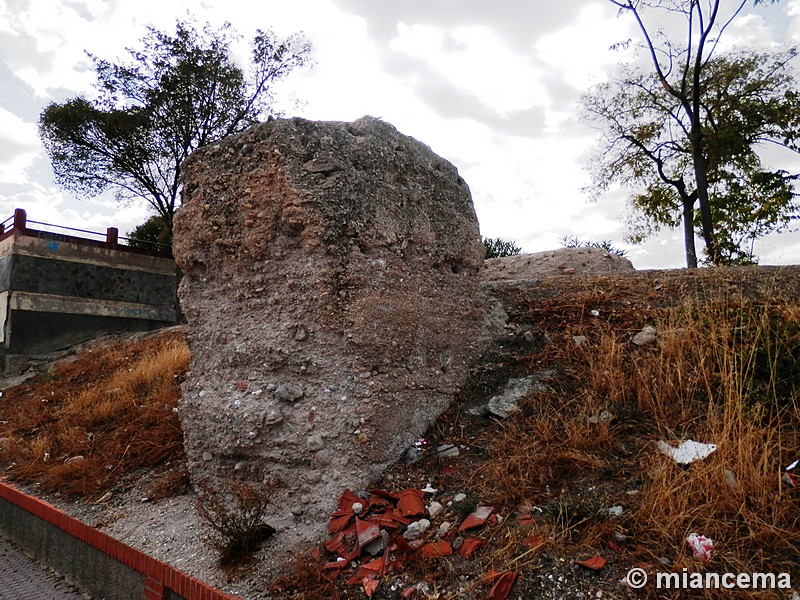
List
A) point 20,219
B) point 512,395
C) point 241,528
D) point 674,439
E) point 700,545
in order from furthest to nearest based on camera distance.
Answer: point 20,219, point 512,395, point 241,528, point 674,439, point 700,545

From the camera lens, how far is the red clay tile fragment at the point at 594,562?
2266mm

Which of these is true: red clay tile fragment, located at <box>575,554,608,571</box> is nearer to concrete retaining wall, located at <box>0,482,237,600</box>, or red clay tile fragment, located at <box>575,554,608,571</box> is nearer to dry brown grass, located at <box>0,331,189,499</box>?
concrete retaining wall, located at <box>0,482,237,600</box>

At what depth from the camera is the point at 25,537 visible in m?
4.80

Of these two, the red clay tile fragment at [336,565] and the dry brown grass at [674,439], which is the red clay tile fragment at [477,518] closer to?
the dry brown grass at [674,439]

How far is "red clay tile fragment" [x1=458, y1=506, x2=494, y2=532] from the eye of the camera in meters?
2.69

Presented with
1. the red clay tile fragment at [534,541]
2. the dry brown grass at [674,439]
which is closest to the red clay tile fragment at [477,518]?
the dry brown grass at [674,439]

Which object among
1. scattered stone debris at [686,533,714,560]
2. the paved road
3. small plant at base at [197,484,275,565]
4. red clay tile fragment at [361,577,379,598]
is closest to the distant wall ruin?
the paved road

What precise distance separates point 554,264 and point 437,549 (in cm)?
619

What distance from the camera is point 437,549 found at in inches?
102

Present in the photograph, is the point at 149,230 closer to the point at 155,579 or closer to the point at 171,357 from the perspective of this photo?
the point at 171,357

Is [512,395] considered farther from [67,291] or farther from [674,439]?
[67,291]

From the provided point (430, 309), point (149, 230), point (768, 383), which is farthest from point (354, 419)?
point (149, 230)

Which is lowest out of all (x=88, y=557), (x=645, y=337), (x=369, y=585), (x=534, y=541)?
(x=88, y=557)

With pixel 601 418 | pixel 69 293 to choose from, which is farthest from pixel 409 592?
pixel 69 293
